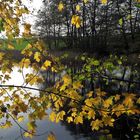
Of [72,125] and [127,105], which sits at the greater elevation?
[127,105]

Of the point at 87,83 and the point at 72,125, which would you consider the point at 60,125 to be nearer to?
the point at 72,125

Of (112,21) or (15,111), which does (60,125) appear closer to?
(15,111)

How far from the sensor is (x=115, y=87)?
91.2 feet

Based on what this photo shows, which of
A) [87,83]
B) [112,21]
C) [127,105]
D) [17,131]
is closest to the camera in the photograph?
[127,105]

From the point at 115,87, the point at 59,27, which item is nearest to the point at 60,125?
the point at 115,87

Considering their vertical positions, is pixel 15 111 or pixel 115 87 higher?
pixel 15 111

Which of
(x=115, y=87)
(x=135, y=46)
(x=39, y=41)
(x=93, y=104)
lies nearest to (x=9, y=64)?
(x=39, y=41)

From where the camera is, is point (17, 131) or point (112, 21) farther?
point (112, 21)

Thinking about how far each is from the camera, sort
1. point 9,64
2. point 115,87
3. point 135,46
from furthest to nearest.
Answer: point 135,46
point 115,87
point 9,64

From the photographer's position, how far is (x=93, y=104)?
7.08 m

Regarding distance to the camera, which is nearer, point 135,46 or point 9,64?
point 9,64

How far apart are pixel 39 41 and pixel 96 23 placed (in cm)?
5621

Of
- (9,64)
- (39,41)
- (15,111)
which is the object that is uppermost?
(39,41)

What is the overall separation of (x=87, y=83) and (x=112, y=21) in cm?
3443
